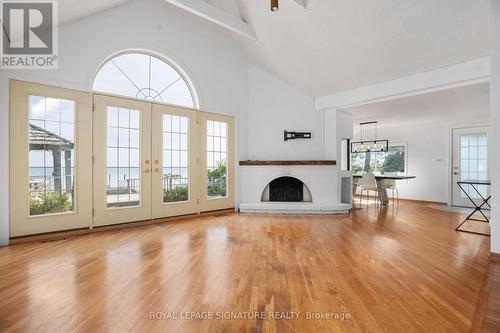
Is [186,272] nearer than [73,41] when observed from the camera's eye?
Yes

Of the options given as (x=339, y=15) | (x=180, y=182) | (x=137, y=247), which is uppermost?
(x=339, y=15)

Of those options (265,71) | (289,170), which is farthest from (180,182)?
(265,71)

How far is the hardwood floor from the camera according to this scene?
1.58 m

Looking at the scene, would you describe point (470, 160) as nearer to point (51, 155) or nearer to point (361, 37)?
point (361, 37)

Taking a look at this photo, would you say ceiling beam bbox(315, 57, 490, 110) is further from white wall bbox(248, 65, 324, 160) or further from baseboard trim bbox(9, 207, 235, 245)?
baseboard trim bbox(9, 207, 235, 245)

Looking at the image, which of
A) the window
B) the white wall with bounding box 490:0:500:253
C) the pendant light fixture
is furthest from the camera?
the pendant light fixture

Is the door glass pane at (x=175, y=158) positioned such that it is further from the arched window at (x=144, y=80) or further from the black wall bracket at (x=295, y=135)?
the black wall bracket at (x=295, y=135)

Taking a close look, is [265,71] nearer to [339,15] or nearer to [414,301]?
[339,15]

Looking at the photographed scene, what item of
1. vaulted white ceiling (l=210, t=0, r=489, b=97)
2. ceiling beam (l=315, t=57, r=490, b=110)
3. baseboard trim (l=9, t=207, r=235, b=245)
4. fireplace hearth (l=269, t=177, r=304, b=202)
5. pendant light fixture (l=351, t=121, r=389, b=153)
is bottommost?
baseboard trim (l=9, t=207, r=235, b=245)

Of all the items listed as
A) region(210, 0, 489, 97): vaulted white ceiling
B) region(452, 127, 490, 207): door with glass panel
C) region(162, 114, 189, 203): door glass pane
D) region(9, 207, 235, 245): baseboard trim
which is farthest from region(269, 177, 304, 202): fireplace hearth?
region(452, 127, 490, 207): door with glass panel

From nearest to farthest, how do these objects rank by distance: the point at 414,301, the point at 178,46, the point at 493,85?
1. the point at 414,301
2. the point at 493,85
3. the point at 178,46

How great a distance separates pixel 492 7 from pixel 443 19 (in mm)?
483

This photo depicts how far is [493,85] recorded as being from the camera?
8.87 feet

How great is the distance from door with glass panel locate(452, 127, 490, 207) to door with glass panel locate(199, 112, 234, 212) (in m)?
5.82
